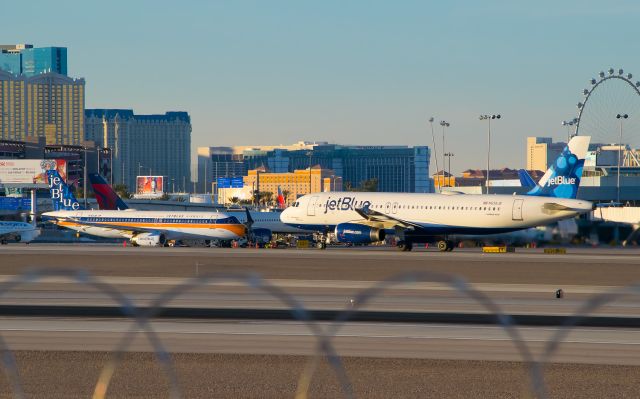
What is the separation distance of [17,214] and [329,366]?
148m

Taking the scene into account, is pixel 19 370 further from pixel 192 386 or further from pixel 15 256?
pixel 15 256

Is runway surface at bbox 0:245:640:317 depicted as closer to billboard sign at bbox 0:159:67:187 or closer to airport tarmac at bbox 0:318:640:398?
airport tarmac at bbox 0:318:640:398

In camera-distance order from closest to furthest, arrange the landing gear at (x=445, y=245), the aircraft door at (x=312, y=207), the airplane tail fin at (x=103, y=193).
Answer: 1. the landing gear at (x=445, y=245)
2. the aircraft door at (x=312, y=207)
3. the airplane tail fin at (x=103, y=193)

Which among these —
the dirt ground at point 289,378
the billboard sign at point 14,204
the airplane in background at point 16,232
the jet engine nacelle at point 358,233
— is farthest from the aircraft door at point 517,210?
the billboard sign at point 14,204

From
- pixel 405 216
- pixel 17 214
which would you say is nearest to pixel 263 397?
pixel 405 216

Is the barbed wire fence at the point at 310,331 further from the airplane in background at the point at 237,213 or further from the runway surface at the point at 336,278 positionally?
the airplane in background at the point at 237,213

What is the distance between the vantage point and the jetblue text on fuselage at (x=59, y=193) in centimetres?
11275

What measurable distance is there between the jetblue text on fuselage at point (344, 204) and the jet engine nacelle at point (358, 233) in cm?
275

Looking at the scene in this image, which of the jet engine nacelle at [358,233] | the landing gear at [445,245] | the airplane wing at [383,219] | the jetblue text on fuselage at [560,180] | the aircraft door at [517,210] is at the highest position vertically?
the jetblue text on fuselage at [560,180]

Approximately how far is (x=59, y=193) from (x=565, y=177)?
58179mm

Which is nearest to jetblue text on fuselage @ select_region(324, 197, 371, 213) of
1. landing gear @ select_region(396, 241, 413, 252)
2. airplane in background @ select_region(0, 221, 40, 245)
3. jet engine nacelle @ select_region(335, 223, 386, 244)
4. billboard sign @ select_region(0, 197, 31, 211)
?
jet engine nacelle @ select_region(335, 223, 386, 244)

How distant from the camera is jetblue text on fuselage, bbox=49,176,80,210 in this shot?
112750 mm

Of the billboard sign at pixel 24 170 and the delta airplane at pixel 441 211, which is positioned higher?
the billboard sign at pixel 24 170

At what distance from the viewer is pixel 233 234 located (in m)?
98.8
